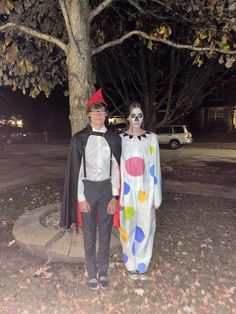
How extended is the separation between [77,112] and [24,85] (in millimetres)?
2462

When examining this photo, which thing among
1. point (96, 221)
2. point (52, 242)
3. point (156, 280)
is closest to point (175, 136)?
point (52, 242)

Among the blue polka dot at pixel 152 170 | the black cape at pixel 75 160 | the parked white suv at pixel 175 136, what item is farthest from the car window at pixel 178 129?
the black cape at pixel 75 160

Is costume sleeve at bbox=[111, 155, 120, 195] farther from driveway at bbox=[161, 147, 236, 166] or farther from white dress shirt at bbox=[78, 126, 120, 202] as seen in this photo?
driveway at bbox=[161, 147, 236, 166]

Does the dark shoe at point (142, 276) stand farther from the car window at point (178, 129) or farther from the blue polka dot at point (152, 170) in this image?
the car window at point (178, 129)

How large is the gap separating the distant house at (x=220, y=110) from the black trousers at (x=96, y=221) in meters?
35.7

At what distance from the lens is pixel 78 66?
4.83m

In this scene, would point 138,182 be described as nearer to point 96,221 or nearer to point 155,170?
point 155,170

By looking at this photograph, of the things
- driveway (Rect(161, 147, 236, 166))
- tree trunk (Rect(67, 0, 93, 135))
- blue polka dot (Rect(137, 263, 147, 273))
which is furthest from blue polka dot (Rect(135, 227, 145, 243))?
driveway (Rect(161, 147, 236, 166))

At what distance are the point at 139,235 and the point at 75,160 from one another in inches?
42.5

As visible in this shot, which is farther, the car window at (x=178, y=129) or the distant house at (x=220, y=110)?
the distant house at (x=220, y=110)

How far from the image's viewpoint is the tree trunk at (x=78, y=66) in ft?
15.8

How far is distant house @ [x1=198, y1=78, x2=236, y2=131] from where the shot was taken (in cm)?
3794

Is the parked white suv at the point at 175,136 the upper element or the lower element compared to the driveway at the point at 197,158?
upper

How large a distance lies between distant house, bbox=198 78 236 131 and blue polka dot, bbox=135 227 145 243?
35542 millimetres
